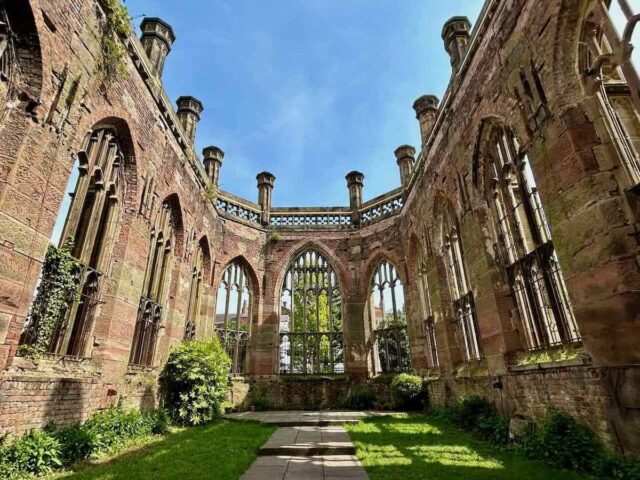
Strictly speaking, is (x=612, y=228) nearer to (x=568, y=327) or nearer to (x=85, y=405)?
(x=568, y=327)

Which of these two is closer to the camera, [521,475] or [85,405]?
[521,475]

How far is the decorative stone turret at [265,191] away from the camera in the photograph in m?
19.2

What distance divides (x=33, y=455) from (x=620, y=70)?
10697 millimetres

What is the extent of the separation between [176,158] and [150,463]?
9235 mm

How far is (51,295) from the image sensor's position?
21.9ft

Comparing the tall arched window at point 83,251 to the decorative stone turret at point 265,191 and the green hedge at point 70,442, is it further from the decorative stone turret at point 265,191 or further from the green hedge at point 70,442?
the decorative stone turret at point 265,191

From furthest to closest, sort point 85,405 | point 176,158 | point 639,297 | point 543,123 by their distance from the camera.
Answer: point 176,158, point 85,405, point 543,123, point 639,297

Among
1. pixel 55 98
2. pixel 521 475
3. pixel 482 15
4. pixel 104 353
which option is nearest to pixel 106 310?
pixel 104 353

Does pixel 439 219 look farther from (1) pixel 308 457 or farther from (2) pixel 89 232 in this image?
(2) pixel 89 232

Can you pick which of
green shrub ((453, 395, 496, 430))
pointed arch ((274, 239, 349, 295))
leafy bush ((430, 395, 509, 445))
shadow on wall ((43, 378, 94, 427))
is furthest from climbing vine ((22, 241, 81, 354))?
pointed arch ((274, 239, 349, 295))

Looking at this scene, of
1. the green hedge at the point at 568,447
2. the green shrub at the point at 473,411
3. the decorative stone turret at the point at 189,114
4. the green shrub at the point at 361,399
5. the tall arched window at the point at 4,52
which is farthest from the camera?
the green shrub at the point at 361,399

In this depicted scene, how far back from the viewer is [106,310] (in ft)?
27.4

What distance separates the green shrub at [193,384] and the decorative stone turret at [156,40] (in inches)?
347

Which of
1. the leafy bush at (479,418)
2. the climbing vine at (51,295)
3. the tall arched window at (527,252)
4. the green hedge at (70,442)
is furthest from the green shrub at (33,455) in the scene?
the tall arched window at (527,252)
